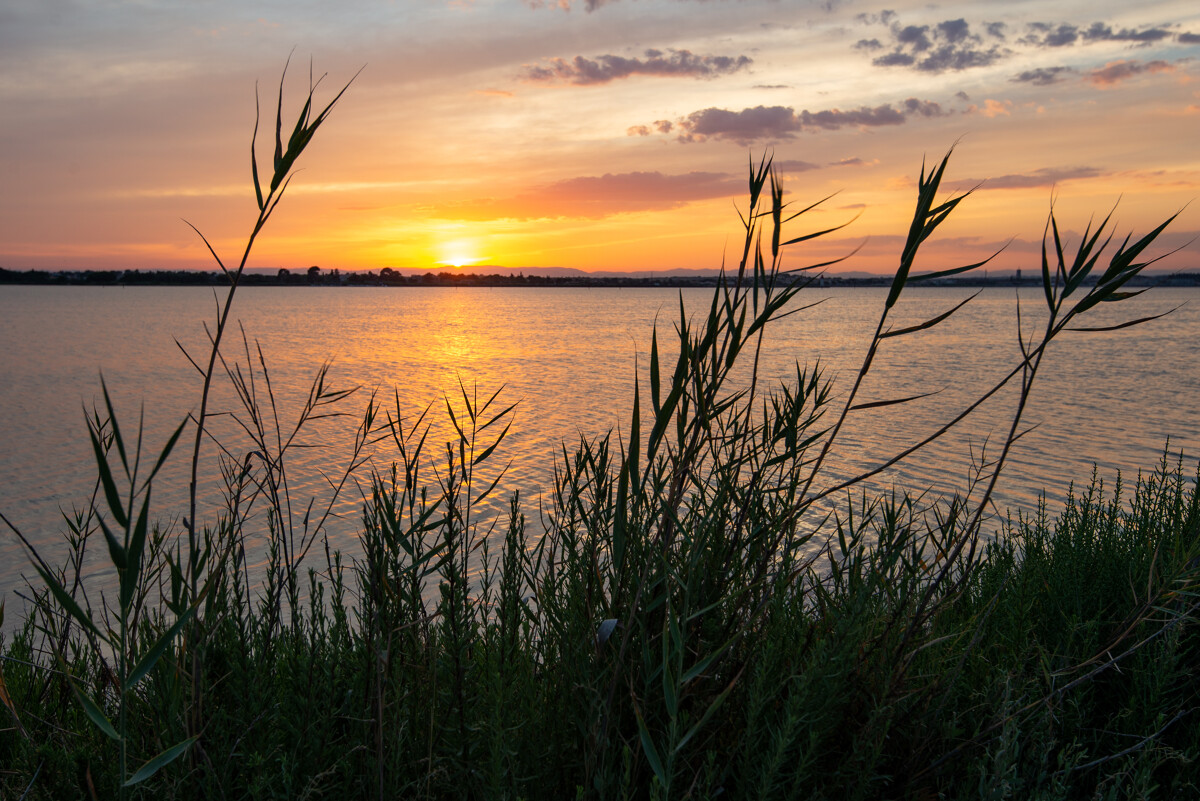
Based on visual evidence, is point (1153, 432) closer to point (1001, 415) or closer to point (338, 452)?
point (1001, 415)

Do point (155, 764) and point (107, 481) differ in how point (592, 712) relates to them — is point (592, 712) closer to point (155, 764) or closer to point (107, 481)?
point (155, 764)

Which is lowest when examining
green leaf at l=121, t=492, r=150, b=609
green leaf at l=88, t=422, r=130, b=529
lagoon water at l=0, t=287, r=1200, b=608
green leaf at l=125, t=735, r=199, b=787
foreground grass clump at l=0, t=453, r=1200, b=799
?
lagoon water at l=0, t=287, r=1200, b=608

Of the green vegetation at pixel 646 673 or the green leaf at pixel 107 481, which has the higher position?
the green leaf at pixel 107 481

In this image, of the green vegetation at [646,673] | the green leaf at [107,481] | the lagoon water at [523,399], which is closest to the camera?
the green leaf at [107,481]

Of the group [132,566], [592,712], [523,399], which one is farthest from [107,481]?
[523,399]

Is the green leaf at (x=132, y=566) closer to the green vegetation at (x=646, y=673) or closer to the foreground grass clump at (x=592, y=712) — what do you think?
the green vegetation at (x=646, y=673)

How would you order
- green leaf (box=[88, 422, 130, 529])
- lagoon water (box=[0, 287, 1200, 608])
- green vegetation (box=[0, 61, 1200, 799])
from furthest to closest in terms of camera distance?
lagoon water (box=[0, 287, 1200, 608]) < green vegetation (box=[0, 61, 1200, 799]) < green leaf (box=[88, 422, 130, 529])

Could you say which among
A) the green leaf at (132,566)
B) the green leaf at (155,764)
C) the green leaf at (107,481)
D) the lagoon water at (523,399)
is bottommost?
the lagoon water at (523,399)

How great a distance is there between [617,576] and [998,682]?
1151 mm

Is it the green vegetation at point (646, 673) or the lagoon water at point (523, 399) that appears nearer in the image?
the green vegetation at point (646, 673)

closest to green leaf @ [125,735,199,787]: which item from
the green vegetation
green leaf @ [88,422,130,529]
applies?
the green vegetation

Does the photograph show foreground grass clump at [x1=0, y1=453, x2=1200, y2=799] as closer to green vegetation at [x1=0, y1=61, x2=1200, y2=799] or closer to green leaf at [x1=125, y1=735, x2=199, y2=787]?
green vegetation at [x1=0, y1=61, x2=1200, y2=799]

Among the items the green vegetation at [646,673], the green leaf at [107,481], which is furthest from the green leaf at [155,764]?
the green leaf at [107,481]

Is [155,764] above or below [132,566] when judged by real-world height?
below
